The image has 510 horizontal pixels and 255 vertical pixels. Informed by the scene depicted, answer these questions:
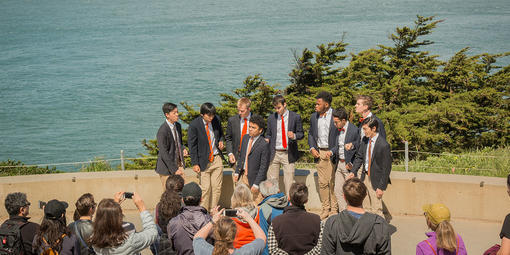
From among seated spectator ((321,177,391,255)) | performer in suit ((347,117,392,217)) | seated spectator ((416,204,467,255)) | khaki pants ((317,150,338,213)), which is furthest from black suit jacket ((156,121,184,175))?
seated spectator ((416,204,467,255))

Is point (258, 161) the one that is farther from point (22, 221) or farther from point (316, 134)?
point (22, 221)

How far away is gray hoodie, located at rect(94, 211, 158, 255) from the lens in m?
4.38

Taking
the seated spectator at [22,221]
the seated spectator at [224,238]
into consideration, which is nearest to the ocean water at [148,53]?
the seated spectator at [22,221]

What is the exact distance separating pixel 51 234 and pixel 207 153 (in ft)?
11.4

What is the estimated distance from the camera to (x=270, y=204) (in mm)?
5129

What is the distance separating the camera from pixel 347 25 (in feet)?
218

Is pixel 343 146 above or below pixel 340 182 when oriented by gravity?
above

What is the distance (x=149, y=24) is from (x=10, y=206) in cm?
8091

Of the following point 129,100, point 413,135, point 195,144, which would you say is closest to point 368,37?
point 129,100

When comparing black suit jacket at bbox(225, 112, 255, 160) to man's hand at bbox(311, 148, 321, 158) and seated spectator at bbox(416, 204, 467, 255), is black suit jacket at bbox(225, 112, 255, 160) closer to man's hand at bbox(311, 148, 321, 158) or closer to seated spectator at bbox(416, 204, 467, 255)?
man's hand at bbox(311, 148, 321, 158)

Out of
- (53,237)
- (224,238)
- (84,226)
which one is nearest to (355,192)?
(224,238)

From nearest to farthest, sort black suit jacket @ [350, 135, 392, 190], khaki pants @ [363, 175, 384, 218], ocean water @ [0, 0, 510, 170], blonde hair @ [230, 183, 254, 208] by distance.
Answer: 1. blonde hair @ [230, 183, 254, 208]
2. black suit jacket @ [350, 135, 392, 190]
3. khaki pants @ [363, 175, 384, 218]
4. ocean water @ [0, 0, 510, 170]

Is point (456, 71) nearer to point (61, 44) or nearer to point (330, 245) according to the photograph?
point (330, 245)

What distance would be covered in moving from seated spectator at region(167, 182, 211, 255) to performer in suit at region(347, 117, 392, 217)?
2970 mm
